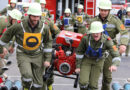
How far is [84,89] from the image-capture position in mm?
6746

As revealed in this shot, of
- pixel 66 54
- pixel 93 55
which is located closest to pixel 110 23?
pixel 93 55

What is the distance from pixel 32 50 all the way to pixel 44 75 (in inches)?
29.1

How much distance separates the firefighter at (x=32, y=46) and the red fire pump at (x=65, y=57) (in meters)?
0.27

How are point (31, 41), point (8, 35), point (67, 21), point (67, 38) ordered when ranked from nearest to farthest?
1. point (31, 41)
2. point (8, 35)
3. point (67, 38)
4. point (67, 21)

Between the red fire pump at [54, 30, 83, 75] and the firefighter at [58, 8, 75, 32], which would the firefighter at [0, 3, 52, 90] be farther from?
the firefighter at [58, 8, 75, 32]

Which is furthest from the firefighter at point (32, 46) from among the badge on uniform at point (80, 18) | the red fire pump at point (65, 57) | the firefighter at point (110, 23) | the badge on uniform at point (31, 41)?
the badge on uniform at point (80, 18)

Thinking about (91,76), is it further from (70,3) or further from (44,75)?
(70,3)

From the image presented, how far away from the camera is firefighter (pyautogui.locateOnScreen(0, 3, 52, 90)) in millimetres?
6734

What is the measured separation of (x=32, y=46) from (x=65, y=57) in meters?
0.78

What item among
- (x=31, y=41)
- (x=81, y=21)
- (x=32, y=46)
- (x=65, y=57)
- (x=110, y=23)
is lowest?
(x=81, y=21)

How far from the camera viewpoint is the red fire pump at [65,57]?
7.18 meters

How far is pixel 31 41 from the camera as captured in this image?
6785 mm

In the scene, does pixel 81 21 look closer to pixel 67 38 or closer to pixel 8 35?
pixel 67 38

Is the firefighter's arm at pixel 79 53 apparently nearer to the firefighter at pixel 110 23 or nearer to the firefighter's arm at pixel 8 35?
the firefighter at pixel 110 23
